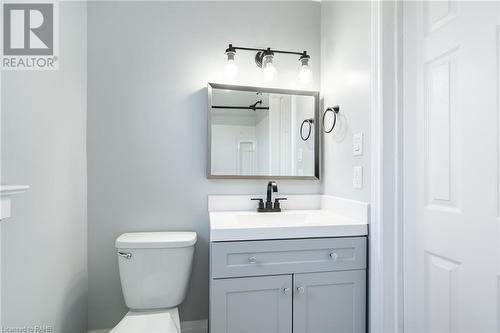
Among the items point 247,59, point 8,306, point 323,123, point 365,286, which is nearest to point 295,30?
point 247,59

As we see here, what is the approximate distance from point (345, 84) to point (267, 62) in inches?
20.5

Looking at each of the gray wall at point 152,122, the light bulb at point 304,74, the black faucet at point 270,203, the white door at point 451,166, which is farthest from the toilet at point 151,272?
the light bulb at point 304,74

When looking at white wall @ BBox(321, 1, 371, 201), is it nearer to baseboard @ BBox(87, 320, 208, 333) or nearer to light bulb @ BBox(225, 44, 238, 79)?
light bulb @ BBox(225, 44, 238, 79)

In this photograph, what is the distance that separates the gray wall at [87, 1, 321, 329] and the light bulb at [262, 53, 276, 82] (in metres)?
0.12

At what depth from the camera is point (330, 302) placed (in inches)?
51.9

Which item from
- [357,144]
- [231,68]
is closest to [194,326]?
[357,144]

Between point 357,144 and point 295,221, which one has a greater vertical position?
point 357,144

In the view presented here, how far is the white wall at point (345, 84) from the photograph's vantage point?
4.58 feet

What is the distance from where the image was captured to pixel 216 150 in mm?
1739

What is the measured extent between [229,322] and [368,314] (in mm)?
717

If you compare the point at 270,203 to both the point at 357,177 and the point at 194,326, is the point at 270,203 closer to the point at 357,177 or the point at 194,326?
the point at 357,177

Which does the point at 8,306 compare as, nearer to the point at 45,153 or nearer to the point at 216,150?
the point at 45,153

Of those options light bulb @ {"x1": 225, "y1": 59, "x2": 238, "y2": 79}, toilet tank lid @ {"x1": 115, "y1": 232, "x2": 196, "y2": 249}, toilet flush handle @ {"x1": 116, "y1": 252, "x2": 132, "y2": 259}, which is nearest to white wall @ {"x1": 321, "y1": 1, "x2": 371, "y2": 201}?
light bulb @ {"x1": 225, "y1": 59, "x2": 238, "y2": 79}

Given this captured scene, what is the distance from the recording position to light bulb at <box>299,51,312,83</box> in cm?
178
